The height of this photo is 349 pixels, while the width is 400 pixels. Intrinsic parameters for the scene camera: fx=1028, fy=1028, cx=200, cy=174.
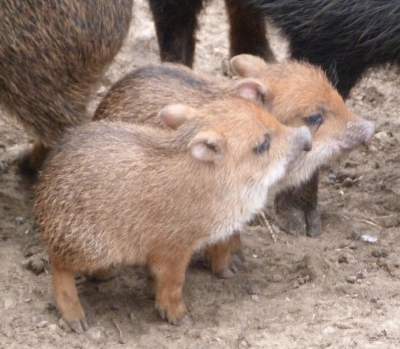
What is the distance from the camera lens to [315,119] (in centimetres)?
443

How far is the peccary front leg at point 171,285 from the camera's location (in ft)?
13.6

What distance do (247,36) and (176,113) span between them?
7.87ft

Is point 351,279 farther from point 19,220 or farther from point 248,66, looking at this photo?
point 19,220

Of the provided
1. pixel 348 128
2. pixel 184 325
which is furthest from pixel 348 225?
pixel 184 325

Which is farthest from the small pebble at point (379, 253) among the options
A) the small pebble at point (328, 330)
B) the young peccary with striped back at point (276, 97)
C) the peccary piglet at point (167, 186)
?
the peccary piglet at point (167, 186)

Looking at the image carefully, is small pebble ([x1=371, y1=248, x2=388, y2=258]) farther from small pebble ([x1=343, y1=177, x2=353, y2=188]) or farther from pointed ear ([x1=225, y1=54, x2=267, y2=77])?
pointed ear ([x1=225, y1=54, x2=267, y2=77])

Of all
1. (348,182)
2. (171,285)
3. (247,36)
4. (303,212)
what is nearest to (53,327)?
(171,285)

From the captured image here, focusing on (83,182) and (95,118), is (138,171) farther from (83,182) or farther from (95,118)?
(95,118)

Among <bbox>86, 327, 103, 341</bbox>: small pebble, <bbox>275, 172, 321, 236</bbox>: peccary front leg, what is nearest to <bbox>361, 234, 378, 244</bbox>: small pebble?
<bbox>275, 172, 321, 236</bbox>: peccary front leg

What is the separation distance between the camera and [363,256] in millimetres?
4844

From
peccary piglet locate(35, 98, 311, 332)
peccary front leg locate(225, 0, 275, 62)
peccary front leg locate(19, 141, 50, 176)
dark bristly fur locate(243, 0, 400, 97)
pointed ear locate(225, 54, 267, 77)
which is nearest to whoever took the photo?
peccary piglet locate(35, 98, 311, 332)

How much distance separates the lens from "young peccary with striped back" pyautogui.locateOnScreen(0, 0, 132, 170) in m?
4.48

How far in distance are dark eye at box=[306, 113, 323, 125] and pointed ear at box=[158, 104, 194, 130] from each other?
1.95 feet

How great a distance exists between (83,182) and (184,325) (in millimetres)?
757
